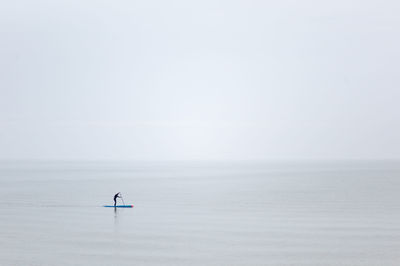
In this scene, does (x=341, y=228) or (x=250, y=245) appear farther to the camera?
(x=341, y=228)

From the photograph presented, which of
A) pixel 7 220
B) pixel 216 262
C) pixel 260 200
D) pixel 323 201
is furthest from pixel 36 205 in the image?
pixel 216 262

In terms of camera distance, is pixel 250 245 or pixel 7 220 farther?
pixel 7 220

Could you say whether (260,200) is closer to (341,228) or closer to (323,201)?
(323,201)

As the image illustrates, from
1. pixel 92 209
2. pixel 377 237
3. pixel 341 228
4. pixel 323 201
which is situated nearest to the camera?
pixel 377 237

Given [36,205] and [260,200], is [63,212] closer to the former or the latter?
[36,205]

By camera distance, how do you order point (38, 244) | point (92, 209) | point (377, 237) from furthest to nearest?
point (92, 209) < point (377, 237) < point (38, 244)

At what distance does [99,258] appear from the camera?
48.7 m

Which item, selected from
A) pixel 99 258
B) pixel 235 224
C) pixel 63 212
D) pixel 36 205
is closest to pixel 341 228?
pixel 235 224

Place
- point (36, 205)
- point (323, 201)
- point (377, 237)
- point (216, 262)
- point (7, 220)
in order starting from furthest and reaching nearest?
point (323, 201) < point (36, 205) < point (7, 220) < point (377, 237) < point (216, 262)

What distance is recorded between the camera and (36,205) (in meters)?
94.4

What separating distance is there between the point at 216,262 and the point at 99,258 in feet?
31.5

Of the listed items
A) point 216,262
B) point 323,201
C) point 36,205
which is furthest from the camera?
→ point 323,201

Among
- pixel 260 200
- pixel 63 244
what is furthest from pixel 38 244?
pixel 260 200

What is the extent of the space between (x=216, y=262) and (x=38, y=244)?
1764 cm
